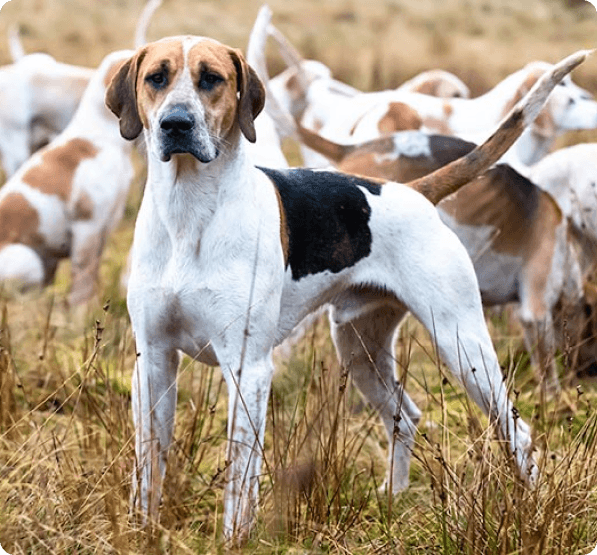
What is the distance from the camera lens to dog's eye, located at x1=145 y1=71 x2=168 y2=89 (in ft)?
11.5

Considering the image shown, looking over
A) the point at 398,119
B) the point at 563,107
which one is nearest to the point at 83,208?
the point at 398,119

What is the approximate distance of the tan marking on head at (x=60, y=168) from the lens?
7.43 meters

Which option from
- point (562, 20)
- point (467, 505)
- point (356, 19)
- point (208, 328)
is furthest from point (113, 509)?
point (356, 19)

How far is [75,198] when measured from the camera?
7.45 metres

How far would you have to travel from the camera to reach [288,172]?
163 inches

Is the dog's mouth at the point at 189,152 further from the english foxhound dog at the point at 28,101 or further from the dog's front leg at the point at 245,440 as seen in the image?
the english foxhound dog at the point at 28,101

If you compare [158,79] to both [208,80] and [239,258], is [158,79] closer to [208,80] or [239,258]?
[208,80]

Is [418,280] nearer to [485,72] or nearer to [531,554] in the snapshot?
[531,554]

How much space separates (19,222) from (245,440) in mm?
4141

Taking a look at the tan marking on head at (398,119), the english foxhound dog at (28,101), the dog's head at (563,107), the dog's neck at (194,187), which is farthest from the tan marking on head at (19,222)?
the dog's neck at (194,187)

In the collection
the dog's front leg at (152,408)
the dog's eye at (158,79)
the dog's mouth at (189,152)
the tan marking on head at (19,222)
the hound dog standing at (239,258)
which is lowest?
the tan marking on head at (19,222)

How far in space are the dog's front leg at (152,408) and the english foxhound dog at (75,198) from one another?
3.56 metres

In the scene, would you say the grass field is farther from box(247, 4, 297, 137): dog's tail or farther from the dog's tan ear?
box(247, 4, 297, 137): dog's tail

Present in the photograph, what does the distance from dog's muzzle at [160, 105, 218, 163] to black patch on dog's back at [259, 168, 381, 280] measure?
21.0 inches
